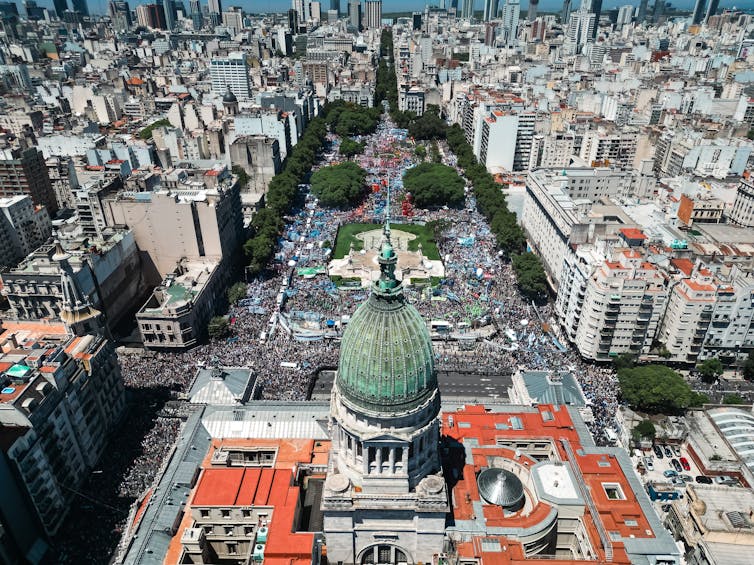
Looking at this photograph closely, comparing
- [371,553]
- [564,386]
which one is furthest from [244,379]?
[564,386]

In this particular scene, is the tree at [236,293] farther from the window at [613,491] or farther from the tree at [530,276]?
the window at [613,491]

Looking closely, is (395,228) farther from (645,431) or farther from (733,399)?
(733,399)

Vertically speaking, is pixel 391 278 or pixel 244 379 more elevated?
pixel 391 278

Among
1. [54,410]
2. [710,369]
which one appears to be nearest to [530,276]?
[710,369]

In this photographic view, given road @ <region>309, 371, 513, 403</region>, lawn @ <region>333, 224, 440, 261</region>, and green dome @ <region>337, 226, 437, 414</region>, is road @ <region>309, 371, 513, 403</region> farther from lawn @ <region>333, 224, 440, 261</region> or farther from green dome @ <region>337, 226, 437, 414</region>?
lawn @ <region>333, 224, 440, 261</region>

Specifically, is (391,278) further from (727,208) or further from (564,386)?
(727,208)

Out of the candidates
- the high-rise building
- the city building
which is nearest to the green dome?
the city building
